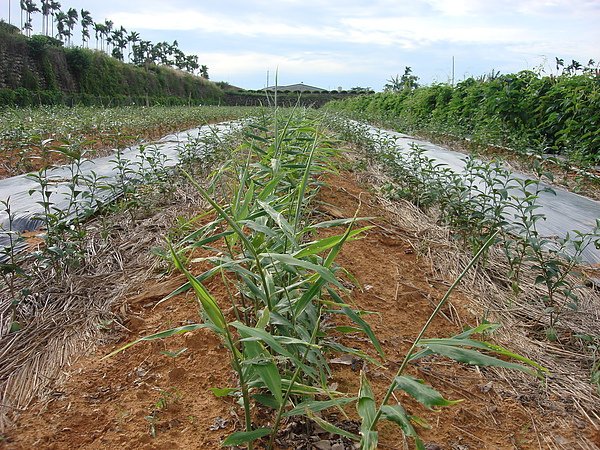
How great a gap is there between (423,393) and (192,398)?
2.64 feet

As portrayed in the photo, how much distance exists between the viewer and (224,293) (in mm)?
1927

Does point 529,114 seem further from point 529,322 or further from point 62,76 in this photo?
point 62,76

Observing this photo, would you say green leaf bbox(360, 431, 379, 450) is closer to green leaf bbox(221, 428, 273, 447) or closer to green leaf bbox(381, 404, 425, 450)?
green leaf bbox(381, 404, 425, 450)

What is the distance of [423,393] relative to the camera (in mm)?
755

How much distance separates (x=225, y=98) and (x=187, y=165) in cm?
4325

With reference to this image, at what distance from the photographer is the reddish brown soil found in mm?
1220

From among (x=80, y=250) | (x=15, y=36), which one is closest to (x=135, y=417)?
(x=80, y=250)

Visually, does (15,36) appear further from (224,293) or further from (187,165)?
(224,293)

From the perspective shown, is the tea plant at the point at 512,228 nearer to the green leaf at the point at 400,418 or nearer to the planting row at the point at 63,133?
the green leaf at the point at 400,418

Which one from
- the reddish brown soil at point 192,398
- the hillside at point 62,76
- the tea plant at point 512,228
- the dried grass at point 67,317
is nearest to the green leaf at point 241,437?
the reddish brown soil at point 192,398

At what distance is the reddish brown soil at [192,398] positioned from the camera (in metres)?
1.22

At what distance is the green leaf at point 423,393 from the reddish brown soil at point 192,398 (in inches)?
20.2

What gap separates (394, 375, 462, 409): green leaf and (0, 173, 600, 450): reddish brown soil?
1.68ft

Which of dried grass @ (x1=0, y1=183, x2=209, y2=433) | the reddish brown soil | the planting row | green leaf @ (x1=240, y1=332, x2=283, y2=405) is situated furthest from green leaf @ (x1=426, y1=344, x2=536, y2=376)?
the planting row
